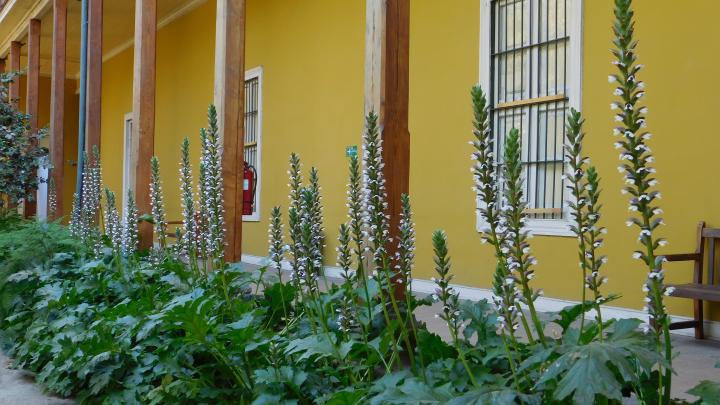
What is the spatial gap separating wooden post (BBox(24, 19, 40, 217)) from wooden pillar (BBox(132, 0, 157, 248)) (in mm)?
6478

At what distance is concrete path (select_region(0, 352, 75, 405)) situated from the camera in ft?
12.1

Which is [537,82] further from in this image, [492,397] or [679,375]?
[492,397]

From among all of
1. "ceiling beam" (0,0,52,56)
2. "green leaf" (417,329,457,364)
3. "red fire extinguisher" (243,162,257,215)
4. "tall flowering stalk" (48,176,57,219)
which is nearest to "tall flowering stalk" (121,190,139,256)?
"green leaf" (417,329,457,364)

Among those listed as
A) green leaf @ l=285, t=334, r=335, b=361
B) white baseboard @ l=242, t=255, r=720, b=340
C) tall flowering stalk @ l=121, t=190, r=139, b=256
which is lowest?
white baseboard @ l=242, t=255, r=720, b=340

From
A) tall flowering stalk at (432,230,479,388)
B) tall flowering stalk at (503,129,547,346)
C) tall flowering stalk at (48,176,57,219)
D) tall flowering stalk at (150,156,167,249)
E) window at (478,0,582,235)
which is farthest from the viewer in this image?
tall flowering stalk at (48,176,57,219)

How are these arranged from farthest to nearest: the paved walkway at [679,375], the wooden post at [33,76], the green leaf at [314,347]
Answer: the wooden post at [33,76]
the paved walkway at [679,375]
the green leaf at [314,347]

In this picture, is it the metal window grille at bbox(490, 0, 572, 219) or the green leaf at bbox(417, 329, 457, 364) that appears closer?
the green leaf at bbox(417, 329, 457, 364)

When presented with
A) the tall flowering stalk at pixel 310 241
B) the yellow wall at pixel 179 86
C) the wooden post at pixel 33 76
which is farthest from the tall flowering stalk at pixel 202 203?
the wooden post at pixel 33 76

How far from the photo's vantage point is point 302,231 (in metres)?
2.70

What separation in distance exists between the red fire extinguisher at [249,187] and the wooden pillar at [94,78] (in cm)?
225

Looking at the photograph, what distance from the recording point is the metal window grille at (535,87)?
628 cm

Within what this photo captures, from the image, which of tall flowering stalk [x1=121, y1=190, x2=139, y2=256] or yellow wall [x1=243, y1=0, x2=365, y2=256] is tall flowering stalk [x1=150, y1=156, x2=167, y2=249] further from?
yellow wall [x1=243, y1=0, x2=365, y2=256]

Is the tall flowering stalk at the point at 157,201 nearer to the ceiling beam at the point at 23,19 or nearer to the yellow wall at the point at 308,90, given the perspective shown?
the yellow wall at the point at 308,90

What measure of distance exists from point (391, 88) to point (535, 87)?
329 centimetres
